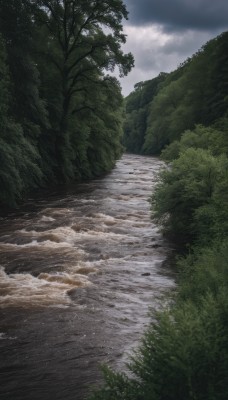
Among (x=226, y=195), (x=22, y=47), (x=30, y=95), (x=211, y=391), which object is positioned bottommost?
(x=211, y=391)

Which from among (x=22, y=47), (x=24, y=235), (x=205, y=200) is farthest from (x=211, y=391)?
(x=22, y=47)

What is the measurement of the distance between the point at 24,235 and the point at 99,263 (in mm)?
4288

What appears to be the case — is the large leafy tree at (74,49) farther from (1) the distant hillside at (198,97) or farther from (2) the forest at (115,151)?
(1) the distant hillside at (198,97)

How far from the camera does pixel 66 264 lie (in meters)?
12.6

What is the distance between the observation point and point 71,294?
1030 cm

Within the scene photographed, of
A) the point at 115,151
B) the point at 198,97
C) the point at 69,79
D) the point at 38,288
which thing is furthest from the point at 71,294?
the point at 198,97

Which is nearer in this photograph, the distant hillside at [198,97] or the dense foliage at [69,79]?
the dense foliage at [69,79]

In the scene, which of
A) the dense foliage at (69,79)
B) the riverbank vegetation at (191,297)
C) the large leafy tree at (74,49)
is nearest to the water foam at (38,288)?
the riverbank vegetation at (191,297)

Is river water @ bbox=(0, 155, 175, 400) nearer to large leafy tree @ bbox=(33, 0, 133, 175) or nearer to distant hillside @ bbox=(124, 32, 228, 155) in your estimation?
large leafy tree @ bbox=(33, 0, 133, 175)

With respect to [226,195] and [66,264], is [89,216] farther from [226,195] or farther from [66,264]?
[226,195]

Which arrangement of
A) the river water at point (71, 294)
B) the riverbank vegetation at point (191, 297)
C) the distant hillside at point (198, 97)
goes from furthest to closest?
the distant hillside at point (198, 97)
the river water at point (71, 294)
the riverbank vegetation at point (191, 297)

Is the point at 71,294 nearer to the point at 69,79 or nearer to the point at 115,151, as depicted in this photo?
the point at 69,79

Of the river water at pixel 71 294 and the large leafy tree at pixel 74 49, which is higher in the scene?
the large leafy tree at pixel 74 49

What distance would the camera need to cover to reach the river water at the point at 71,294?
6980mm
